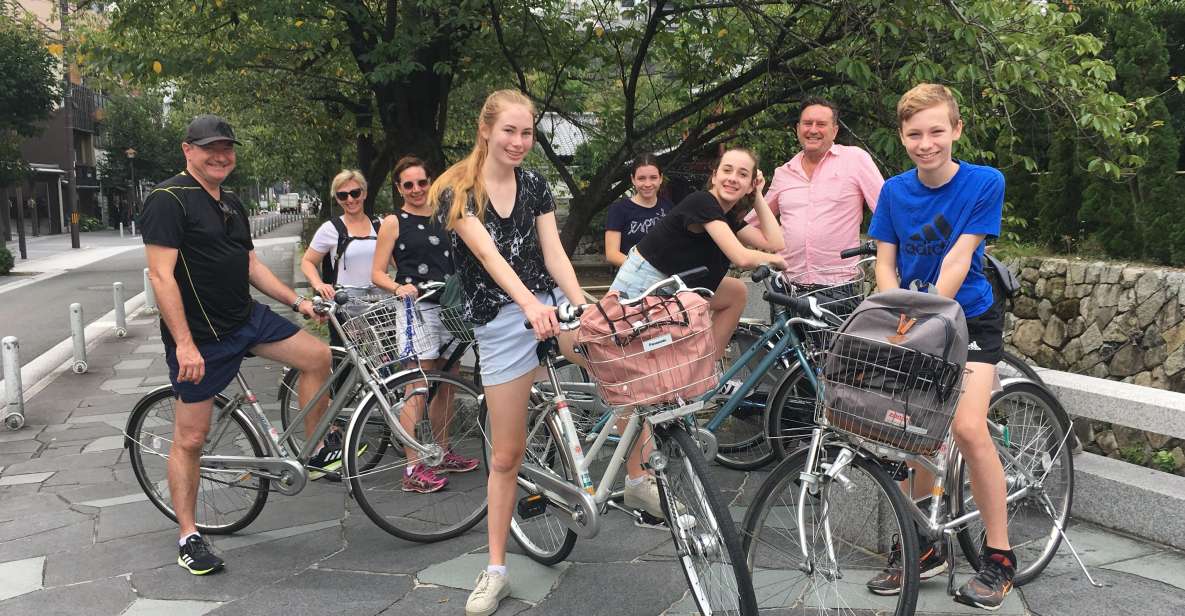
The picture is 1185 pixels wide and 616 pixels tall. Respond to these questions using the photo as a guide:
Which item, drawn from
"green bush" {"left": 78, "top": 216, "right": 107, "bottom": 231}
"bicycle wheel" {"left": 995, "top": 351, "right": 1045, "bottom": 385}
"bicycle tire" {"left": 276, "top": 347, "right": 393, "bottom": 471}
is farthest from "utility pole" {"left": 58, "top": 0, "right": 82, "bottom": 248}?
"bicycle wheel" {"left": 995, "top": 351, "right": 1045, "bottom": 385}

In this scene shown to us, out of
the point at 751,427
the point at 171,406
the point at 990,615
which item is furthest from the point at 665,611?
the point at 171,406

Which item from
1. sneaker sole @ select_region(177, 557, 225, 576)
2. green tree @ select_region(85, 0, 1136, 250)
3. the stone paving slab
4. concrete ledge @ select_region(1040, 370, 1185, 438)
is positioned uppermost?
green tree @ select_region(85, 0, 1136, 250)

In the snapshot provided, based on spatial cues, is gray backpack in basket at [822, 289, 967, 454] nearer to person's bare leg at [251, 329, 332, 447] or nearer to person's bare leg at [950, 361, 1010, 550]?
person's bare leg at [950, 361, 1010, 550]

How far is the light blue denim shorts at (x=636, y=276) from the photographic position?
4.08 meters

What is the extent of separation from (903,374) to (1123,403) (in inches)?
72.8

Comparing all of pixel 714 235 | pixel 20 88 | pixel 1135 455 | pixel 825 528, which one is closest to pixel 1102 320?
pixel 1135 455

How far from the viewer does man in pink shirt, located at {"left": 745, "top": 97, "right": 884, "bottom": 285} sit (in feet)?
14.8

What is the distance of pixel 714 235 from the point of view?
3814 millimetres

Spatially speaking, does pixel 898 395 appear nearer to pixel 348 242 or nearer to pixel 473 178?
pixel 473 178

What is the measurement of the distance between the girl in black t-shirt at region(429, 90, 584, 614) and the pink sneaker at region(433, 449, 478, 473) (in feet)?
3.69

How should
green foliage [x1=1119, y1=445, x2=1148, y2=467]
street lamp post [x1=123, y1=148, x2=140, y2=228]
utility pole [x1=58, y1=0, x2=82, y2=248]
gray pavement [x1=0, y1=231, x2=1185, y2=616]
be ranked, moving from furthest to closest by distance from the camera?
street lamp post [x1=123, y1=148, x2=140, y2=228], utility pole [x1=58, y1=0, x2=82, y2=248], green foliage [x1=1119, y1=445, x2=1148, y2=467], gray pavement [x1=0, y1=231, x2=1185, y2=616]

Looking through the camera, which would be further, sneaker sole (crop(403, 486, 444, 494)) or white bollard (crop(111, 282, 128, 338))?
white bollard (crop(111, 282, 128, 338))

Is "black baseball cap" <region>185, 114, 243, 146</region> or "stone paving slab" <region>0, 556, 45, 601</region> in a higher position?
"black baseball cap" <region>185, 114, 243, 146</region>

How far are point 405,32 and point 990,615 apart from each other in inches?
256
